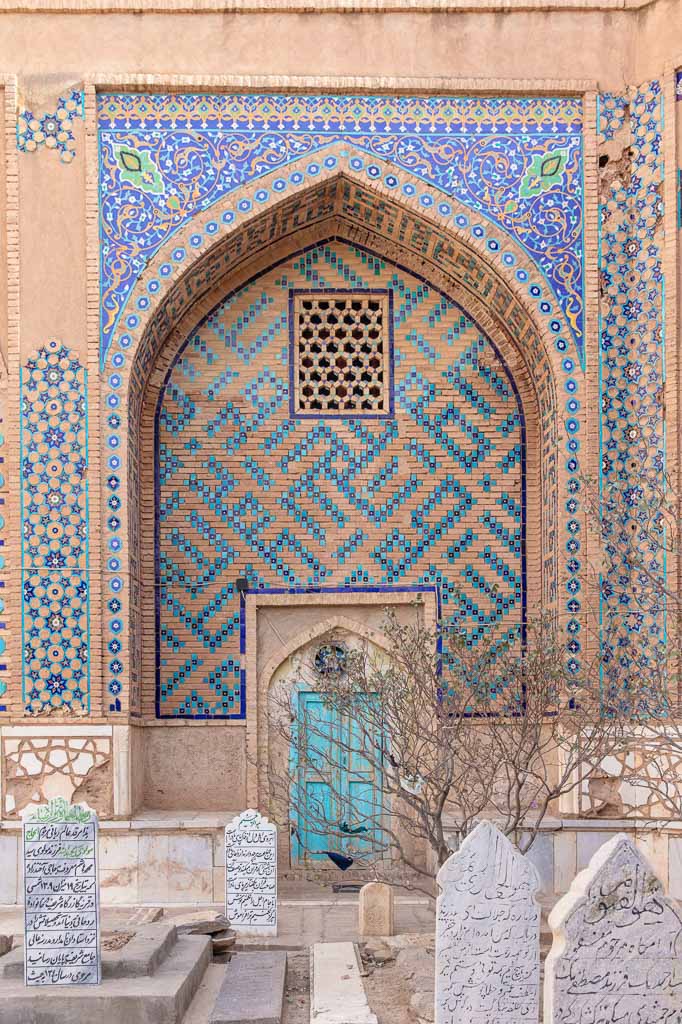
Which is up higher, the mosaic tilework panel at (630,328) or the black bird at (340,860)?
the mosaic tilework panel at (630,328)

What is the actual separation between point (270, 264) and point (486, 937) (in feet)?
25.2

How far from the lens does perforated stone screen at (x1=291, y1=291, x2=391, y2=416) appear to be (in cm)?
1231

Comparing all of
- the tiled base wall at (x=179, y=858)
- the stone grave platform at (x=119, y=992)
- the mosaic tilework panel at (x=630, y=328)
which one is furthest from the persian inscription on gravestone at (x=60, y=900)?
the mosaic tilework panel at (x=630, y=328)

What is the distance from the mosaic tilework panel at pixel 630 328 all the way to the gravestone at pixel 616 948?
6223 mm

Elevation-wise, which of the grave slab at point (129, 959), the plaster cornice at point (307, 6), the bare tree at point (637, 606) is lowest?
the grave slab at point (129, 959)

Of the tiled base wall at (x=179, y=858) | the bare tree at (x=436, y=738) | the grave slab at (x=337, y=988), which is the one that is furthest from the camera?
the tiled base wall at (x=179, y=858)

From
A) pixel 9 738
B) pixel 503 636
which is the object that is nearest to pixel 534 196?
pixel 503 636

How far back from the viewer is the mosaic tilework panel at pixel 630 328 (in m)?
11.3

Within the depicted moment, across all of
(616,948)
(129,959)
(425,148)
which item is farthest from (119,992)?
(425,148)

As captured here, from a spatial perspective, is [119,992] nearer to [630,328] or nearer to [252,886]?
[252,886]

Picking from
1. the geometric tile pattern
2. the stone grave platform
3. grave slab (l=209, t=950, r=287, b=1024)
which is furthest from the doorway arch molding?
the stone grave platform

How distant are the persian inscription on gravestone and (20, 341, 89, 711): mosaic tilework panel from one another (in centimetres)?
355

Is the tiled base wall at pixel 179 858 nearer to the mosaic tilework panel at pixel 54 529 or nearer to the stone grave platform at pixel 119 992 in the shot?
the mosaic tilework panel at pixel 54 529

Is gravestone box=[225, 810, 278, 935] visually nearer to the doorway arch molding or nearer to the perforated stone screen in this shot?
the doorway arch molding
